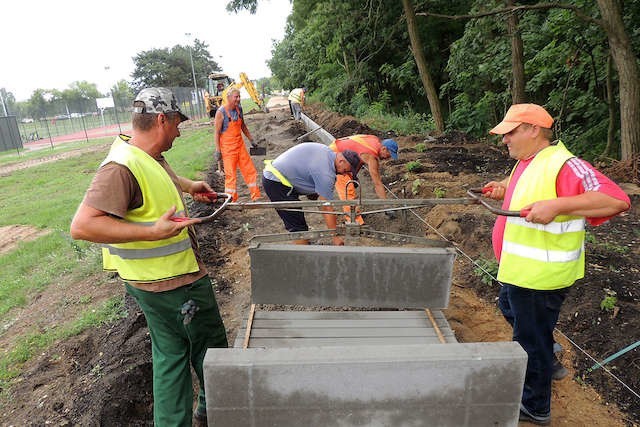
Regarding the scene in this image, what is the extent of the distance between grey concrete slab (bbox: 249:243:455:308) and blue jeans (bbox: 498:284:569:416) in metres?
0.74

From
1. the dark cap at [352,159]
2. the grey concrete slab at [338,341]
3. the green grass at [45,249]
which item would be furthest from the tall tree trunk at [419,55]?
the grey concrete slab at [338,341]

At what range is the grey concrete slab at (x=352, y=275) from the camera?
3148 millimetres

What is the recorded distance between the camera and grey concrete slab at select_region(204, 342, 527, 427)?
1768 millimetres

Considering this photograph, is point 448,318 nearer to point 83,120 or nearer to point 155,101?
point 155,101

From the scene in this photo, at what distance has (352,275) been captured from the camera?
10.6 ft

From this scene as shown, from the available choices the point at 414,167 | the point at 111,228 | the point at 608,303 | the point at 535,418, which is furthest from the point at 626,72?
the point at 111,228

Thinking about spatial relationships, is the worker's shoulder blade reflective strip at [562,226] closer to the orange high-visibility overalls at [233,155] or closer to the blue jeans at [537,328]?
the blue jeans at [537,328]

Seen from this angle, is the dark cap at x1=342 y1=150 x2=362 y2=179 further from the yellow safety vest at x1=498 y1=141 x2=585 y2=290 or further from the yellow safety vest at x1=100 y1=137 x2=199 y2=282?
the yellow safety vest at x1=100 y1=137 x2=199 y2=282

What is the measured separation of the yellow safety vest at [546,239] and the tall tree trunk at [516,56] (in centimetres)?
738

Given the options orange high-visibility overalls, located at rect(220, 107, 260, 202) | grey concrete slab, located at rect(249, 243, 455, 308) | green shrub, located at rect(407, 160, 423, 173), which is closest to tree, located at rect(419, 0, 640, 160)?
green shrub, located at rect(407, 160, 423, 173)

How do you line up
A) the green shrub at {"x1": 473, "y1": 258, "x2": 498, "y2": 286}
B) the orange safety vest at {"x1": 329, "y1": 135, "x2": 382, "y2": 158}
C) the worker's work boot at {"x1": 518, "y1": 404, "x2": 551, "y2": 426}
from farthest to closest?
1. the orange safety vest at {"x1": 329, "y1": 135, "x2": 382, "y2": 158}
2. the green shrub at {"x1": 473, "y1": 258, "x2": 498, "y2": 286}
3. the worker's work boot at {"x1": 518, "y1": 404, "x2": 551, "y2": 426}

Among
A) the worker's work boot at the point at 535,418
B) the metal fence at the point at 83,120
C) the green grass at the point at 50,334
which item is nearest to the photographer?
the worker's work boot at the point at 535,418

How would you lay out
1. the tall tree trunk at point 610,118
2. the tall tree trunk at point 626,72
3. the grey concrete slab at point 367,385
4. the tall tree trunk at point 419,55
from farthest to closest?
the tall tree trunk at point 419,55
the tall tree trunk at point 610,118
the tall tree trunk at point 626,72
the grey concrete slab at point 367,385

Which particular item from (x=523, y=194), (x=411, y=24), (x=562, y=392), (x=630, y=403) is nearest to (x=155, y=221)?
(x=523, y=194)
